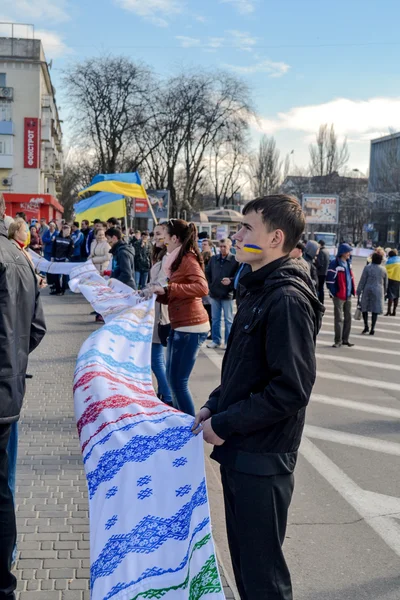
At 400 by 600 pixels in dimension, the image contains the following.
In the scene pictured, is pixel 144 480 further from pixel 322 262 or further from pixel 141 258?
pixel 322 262

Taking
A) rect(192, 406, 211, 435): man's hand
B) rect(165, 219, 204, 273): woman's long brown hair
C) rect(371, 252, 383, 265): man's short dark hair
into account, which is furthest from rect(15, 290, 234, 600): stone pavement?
rect(371, 252, 383, 265): man's short dark hair

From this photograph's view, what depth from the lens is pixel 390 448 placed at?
270 inches

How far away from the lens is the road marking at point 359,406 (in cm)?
830

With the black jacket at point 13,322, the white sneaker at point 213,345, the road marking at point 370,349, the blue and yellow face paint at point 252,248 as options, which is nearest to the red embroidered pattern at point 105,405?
the black jacket at point 13,322

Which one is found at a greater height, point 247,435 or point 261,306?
point 261,306

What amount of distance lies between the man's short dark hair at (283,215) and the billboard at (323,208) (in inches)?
2009

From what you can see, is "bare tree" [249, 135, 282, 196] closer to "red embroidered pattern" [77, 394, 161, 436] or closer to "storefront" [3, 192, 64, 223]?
"storefront" [3, 192, 64, 223]

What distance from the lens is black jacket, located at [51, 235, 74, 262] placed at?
66.3ft

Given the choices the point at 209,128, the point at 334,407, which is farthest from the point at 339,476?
the point at 209,128

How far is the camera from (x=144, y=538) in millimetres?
2660

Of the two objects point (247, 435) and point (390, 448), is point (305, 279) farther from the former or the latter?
point (390, 448)

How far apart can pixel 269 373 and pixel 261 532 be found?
605 mm

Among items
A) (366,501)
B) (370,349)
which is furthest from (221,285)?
(366,501)

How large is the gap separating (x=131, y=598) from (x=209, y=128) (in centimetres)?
5436
